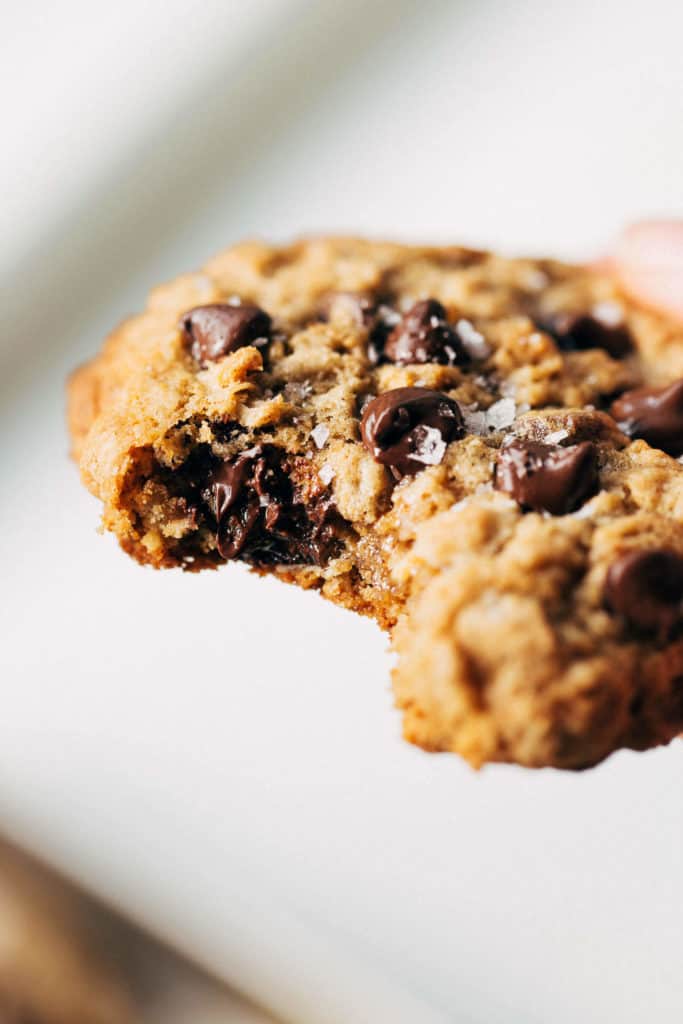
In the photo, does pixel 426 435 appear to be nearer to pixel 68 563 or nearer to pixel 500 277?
pixel 500 277

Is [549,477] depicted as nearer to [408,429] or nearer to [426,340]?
[408,429]

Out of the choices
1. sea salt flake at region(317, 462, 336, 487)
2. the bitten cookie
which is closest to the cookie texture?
sea salt flake at region(317, 462, 336, 487)

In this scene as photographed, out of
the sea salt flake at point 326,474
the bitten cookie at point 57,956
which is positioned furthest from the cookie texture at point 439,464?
the bitten cookie at point 57,956

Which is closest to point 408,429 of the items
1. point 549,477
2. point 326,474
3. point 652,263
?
point 326,474

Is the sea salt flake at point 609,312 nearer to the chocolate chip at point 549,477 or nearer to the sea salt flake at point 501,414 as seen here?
the sea salt flake at point 501,414

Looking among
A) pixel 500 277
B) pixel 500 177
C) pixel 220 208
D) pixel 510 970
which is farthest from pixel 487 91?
pixel 510 970
